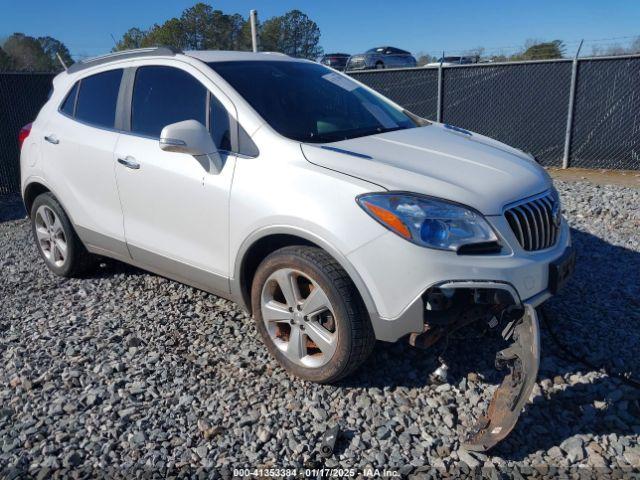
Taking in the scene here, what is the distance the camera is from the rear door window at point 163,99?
12.1ft

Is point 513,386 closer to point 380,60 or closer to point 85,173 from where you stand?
point 85,173

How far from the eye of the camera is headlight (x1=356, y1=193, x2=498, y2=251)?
107 inches

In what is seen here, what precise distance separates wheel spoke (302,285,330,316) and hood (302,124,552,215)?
0.65 metres

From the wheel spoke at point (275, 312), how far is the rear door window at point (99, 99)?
75.7 inches

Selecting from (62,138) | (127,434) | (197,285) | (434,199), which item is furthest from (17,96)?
(434,199)

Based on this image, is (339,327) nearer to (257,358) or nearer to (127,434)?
(257,358)

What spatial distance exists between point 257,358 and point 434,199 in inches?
62.1

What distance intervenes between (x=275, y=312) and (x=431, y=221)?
1.09 metres

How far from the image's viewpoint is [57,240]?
4.92m

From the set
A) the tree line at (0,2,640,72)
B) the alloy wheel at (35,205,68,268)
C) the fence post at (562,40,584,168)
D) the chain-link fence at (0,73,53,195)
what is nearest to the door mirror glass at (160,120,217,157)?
the alloy wheel at (35,205,68,268)

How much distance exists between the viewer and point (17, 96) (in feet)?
30.7

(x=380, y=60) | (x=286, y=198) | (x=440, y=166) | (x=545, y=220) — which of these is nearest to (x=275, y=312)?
(x=286, y=198)

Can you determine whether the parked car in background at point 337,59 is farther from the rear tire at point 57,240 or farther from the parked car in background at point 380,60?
the rear tire at point 57,240

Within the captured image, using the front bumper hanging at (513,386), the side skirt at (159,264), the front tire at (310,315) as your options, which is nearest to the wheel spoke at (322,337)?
the front tire at (310,315)
